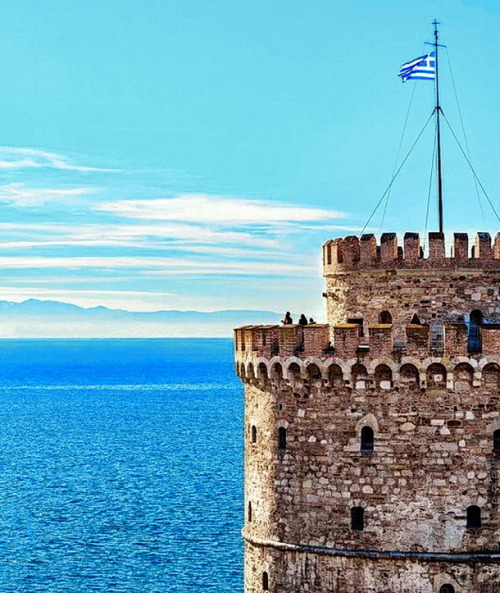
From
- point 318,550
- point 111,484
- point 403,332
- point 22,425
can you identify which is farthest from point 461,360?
point 22,425

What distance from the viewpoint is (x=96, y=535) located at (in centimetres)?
9044

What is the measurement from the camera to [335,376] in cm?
2820

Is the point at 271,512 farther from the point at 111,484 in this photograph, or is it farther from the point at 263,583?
the point at 111,484

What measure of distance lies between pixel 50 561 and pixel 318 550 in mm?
57392

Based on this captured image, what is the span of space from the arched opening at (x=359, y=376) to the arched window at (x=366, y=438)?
0.98 m

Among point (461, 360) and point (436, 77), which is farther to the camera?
point (436, 77)

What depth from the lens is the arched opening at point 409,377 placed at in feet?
90.6

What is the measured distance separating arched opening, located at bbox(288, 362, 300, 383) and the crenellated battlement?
265mm

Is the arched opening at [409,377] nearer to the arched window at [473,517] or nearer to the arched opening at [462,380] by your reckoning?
the arched opening at [462,380]

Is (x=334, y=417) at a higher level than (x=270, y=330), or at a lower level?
lower

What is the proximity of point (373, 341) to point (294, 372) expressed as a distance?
2.19 metres

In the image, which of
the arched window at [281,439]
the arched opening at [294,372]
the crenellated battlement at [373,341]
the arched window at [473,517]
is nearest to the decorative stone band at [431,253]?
the crenellated battlement at [373,341]

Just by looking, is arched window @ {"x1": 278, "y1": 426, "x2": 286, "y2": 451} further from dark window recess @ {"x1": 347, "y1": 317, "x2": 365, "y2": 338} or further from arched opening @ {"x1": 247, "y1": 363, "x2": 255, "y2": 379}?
dark window recess @ {"x1": 347, "y1": 317, "x2": 365, "y2": 338}

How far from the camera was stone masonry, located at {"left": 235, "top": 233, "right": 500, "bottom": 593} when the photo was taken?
27547mm
